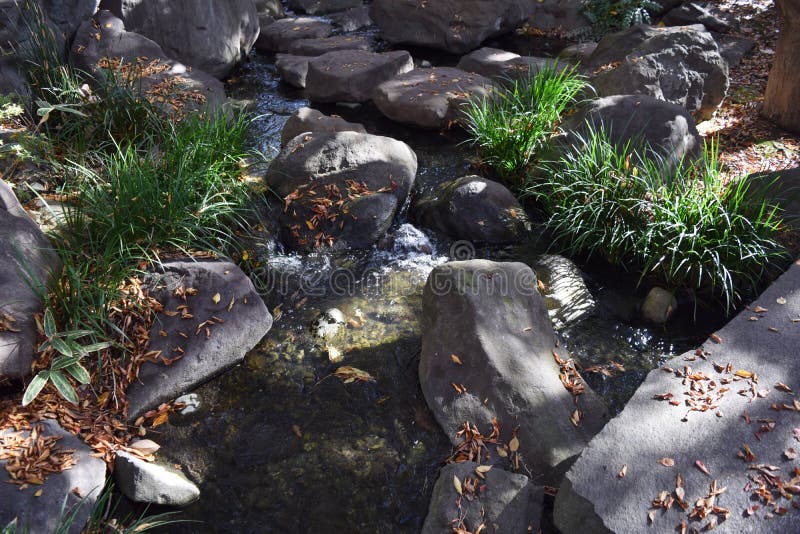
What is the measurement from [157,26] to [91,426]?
4549 millimetres

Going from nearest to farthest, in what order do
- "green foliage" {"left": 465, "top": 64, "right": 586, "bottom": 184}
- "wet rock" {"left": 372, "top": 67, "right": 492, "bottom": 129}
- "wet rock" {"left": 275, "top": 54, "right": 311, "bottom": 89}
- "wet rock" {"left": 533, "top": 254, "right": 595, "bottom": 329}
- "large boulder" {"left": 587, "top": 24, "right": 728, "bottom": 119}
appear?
"wet rock" {"left": 533, "top": 254, "right": 595, "bottom": 329} → "green foliage" {"left": 465, "top": 64, "right": 586, "bottom": 184} → "large boulder" {"left": 587, "top": 24, "right": 728, "bottom": 119} → "wet rock" {"left": 372, "top": 67, "right": 492, "bottom": 129} → "wet rock" {"left": 275, "top": 54, "right": 311, "bottom": 89}

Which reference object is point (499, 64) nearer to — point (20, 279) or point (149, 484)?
point (20, 279)

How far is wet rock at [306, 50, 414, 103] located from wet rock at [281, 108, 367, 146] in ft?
3.00

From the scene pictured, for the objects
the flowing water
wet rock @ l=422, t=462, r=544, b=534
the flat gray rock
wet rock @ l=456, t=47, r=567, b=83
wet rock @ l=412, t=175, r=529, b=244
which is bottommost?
the flowing water

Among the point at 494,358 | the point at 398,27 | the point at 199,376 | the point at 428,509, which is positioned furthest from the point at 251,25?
the point at 428,509

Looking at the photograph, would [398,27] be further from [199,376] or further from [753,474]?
[753,474]

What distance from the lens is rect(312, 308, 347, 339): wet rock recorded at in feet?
11.9

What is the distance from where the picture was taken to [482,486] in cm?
263

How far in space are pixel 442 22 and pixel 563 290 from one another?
15.6ft

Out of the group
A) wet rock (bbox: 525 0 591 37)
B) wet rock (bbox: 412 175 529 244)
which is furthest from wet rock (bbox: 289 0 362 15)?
wet rock (bbox: 412 175 529 244)

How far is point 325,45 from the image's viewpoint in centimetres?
718

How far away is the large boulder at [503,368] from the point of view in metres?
2.89

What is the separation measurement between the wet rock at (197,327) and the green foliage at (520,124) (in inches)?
90.5

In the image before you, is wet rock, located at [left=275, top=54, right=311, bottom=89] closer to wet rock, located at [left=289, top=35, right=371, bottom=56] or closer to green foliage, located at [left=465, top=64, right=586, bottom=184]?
wet rock, located at [left=289, top=35, right=371, bottom=56]
